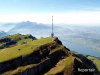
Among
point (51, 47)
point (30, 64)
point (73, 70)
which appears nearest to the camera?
point (73, 70)

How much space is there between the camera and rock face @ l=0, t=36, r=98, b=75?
136 m

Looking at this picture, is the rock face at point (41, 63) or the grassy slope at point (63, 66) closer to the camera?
the grassy slope at point (63, 66)

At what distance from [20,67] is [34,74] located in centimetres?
865

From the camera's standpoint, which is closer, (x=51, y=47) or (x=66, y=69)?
(x=66, y=69)

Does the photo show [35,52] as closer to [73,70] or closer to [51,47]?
[51,47]

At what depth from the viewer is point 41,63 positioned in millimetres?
142750

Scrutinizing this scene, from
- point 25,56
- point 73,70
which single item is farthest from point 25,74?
point 73,70

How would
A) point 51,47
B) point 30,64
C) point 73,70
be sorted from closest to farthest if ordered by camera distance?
point 73,70
point 30,64
point 51,47

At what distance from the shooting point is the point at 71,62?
5482 inches

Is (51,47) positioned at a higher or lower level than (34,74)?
higher

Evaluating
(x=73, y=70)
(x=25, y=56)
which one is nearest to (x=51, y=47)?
(x=25, y=56)

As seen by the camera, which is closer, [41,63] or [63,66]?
[63,66]

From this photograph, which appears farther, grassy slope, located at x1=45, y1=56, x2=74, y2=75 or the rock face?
the rock face

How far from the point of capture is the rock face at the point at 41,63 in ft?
447
